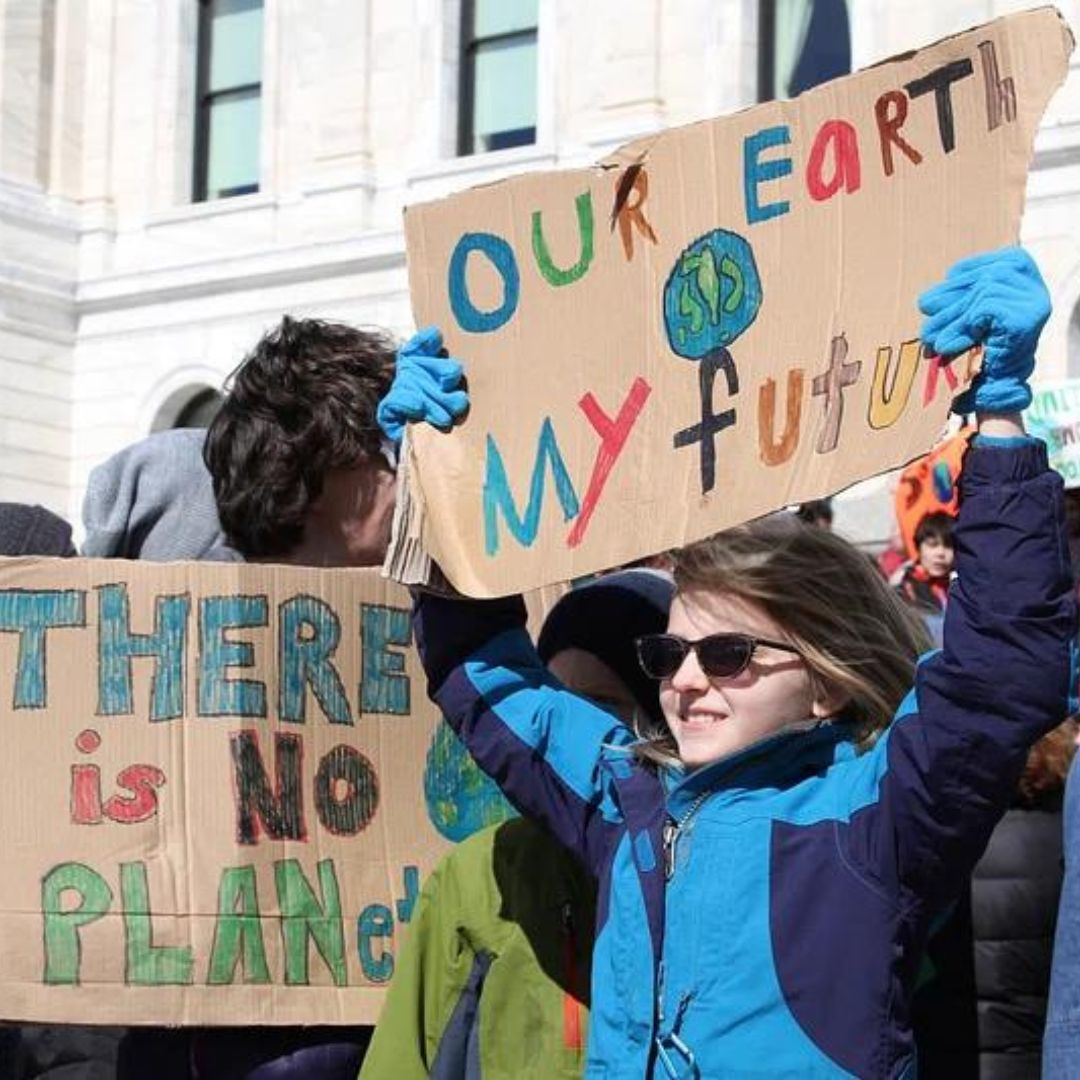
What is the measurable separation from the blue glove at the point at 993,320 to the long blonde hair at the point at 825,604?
31 centimetres

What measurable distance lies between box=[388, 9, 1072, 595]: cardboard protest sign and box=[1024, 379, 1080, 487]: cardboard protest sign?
11.0 ft

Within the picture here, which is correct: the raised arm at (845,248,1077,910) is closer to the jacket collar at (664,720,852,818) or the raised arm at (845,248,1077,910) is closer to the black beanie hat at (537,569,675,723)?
the jacket collar at (664,720,852,818)

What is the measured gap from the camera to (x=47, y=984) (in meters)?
3.31

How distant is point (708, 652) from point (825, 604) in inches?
5.6

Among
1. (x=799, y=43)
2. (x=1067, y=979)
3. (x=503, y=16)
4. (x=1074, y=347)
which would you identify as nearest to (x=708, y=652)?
(x=1067, y=979)

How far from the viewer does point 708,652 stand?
2785 mm

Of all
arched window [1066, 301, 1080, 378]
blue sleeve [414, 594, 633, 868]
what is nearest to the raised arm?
blue sleeve [414, 594, 633, 868]

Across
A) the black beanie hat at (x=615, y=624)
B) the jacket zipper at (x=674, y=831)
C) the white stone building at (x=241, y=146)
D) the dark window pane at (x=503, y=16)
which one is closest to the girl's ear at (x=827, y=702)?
the jacket zipper at (x=674, y=831)

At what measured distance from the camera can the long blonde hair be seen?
281cm

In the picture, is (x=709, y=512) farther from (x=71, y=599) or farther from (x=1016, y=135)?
(x=71, y=599)

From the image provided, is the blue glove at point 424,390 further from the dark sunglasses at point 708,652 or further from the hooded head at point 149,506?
the hooded head at point 149,506

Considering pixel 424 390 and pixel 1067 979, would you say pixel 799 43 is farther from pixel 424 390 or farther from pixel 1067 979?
pixel 1067 979

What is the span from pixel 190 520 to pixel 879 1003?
64.6 inches

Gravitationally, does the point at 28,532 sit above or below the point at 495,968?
above
